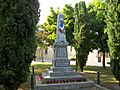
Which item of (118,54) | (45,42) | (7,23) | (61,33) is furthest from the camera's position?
(45,42)

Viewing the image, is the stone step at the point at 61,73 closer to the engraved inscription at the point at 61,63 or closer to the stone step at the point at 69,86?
the engraved inscription at the point at 61,63

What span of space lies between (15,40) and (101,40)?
15.6 meters

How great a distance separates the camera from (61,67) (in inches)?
635

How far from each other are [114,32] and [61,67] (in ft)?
17.8

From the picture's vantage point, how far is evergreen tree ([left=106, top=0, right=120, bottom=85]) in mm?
12430

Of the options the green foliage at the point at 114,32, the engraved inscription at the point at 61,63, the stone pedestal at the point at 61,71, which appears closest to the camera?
the green foliage at the point at 114,32

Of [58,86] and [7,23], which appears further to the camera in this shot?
[58,86]

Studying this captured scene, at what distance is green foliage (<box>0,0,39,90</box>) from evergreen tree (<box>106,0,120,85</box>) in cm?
597

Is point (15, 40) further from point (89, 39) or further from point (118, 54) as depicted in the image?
point (89, 39)

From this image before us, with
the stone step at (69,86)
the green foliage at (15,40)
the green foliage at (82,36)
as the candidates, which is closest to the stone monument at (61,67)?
the stone step at (69,86)

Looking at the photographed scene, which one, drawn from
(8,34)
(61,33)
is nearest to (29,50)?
(8,34)

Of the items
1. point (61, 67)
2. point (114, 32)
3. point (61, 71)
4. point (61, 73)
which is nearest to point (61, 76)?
point (61, 73)

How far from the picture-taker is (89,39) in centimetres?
2147

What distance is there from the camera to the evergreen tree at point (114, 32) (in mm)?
12430
